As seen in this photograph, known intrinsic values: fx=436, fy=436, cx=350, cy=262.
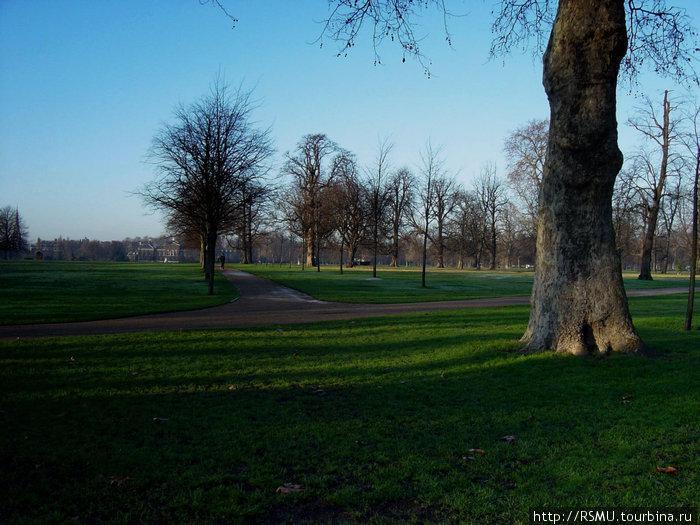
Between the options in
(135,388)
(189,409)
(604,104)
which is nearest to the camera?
(189,409)

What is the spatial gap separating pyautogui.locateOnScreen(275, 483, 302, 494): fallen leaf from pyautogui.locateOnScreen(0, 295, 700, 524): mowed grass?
0.03 meters

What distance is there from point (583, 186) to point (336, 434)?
6196 millimetres

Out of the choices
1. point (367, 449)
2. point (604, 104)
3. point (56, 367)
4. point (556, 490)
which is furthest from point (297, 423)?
point (604, 104)

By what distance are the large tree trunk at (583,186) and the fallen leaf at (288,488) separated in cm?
603

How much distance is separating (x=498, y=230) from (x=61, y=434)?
7372cm

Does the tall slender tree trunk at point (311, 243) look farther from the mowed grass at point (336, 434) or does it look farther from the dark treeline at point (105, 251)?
the dark treeline at point (105, 251)

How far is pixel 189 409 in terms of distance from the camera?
5.21 meters

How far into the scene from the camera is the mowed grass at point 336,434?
317 centimetres

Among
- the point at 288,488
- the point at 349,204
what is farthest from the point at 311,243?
the point at 288,488

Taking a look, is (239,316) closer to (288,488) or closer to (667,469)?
(288,488)

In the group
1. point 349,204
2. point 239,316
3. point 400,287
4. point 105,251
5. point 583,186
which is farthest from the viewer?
point 105,251

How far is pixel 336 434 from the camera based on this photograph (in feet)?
14.8

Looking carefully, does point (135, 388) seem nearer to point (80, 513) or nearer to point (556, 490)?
point (80, 513)

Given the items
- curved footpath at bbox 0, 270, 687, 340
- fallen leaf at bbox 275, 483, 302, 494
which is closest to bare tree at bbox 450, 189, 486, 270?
curved footpath at bbox 0, 270, 687, 340
